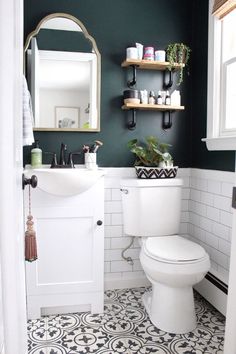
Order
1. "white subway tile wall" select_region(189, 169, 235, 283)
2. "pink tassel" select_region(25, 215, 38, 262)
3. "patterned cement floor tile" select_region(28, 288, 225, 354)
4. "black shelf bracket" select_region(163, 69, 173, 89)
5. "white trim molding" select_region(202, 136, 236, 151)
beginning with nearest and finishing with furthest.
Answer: "pink tassel" select_region(25, 215, 38, 262) < "patterned cement floor tile" select_region(28, 288, 225, 354) < "white trim molding" select_region(202, 136, 236, 151) < "white subway tile wall" select_region(189, 169, 235, 283) < "black shelf bracket" select_region(163, 69, 173, 89)

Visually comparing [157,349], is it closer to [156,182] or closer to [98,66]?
[156,182]

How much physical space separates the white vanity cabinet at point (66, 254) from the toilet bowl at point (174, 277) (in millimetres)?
371

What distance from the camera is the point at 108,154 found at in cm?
234

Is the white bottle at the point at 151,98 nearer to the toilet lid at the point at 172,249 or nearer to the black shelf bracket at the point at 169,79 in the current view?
the black shelf bracket at the point at 169,79

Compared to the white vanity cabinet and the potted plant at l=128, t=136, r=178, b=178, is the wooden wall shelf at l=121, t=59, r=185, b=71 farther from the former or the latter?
the white vanity cabinet

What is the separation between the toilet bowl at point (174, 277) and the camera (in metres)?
1.69

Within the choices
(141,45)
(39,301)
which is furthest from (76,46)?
(39,301)

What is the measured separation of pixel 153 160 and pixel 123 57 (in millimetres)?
836

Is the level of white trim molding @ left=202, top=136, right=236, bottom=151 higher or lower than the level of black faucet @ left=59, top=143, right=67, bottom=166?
higher

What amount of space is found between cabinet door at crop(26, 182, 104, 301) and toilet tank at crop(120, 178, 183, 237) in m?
0.24

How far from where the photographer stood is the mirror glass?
7.06 feet

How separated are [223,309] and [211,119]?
51.2 inches

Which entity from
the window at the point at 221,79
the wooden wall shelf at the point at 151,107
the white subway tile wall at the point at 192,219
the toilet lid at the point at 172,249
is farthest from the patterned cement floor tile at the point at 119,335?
the wooden wall shelf at the point at 151,107

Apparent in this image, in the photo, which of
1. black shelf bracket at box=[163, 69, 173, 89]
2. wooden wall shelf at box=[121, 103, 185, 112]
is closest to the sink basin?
wooden wall shelf at box=[121, 103, 185, 112]
